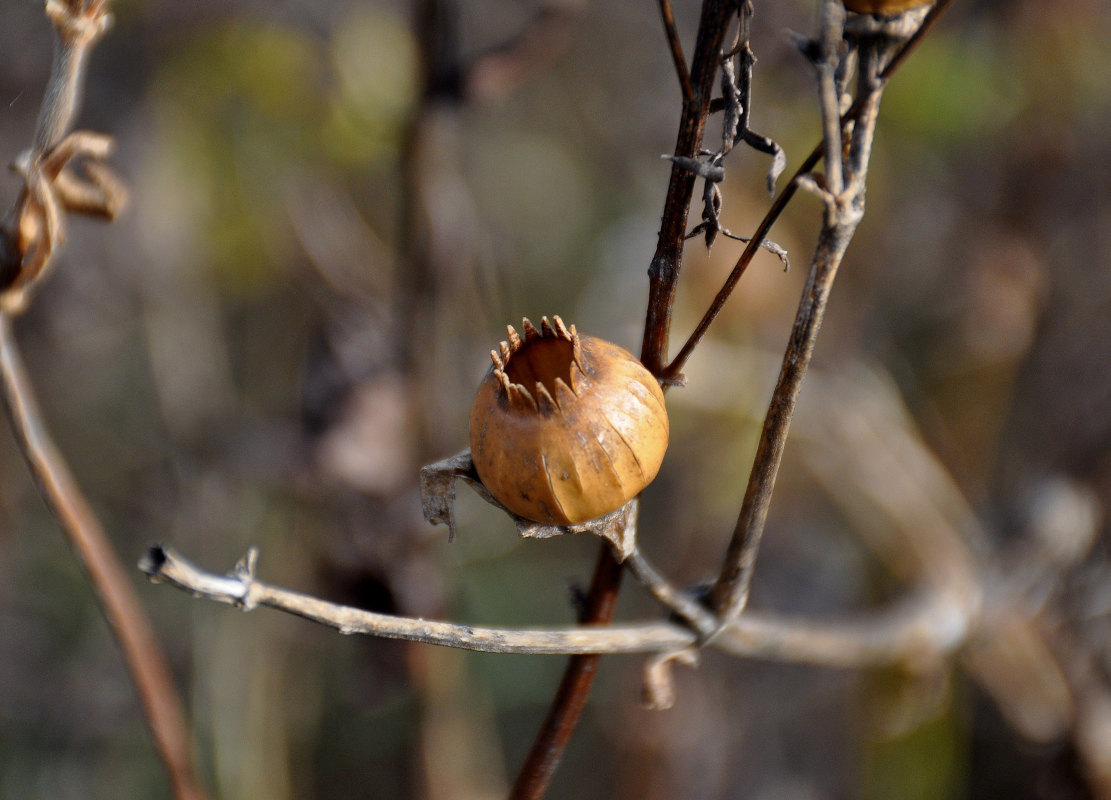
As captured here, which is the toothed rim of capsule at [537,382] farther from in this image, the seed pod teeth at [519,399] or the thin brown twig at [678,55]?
the thin brown twig at [678,55]

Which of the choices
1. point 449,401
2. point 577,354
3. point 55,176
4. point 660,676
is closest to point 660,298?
point 577,354

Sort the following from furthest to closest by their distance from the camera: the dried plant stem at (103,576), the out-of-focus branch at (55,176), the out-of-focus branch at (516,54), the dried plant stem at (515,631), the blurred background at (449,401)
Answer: the blurred background at (449,401), the out-of-focus branch at (516,54), the dried plant stem at (103,576), the out-of-focus branch at (55,176), the dried plant stem at (515,631)

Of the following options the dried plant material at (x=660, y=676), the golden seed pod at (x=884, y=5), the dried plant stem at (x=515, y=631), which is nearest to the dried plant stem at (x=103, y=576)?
the dried plant stem at (x=515, y=631)

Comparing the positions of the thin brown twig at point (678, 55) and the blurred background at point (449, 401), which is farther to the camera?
the blurred background at point (449, 401)

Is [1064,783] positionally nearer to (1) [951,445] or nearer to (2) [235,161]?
(1) [951,445]

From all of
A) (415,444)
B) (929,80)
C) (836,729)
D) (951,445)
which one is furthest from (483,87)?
(836,729)

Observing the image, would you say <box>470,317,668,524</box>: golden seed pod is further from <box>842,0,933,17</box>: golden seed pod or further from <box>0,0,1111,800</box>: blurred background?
<box>0,0,1111,800</box>: blurred background

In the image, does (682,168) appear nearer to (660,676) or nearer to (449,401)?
(660,676)

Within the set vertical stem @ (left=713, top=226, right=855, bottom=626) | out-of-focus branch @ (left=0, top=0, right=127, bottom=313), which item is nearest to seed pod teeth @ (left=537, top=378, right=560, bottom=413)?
vertical stem @ (left=713, top=226, right=855, bottom=626)

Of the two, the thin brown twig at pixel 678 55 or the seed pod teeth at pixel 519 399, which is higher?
the thin brown twig at pixel 678 55
